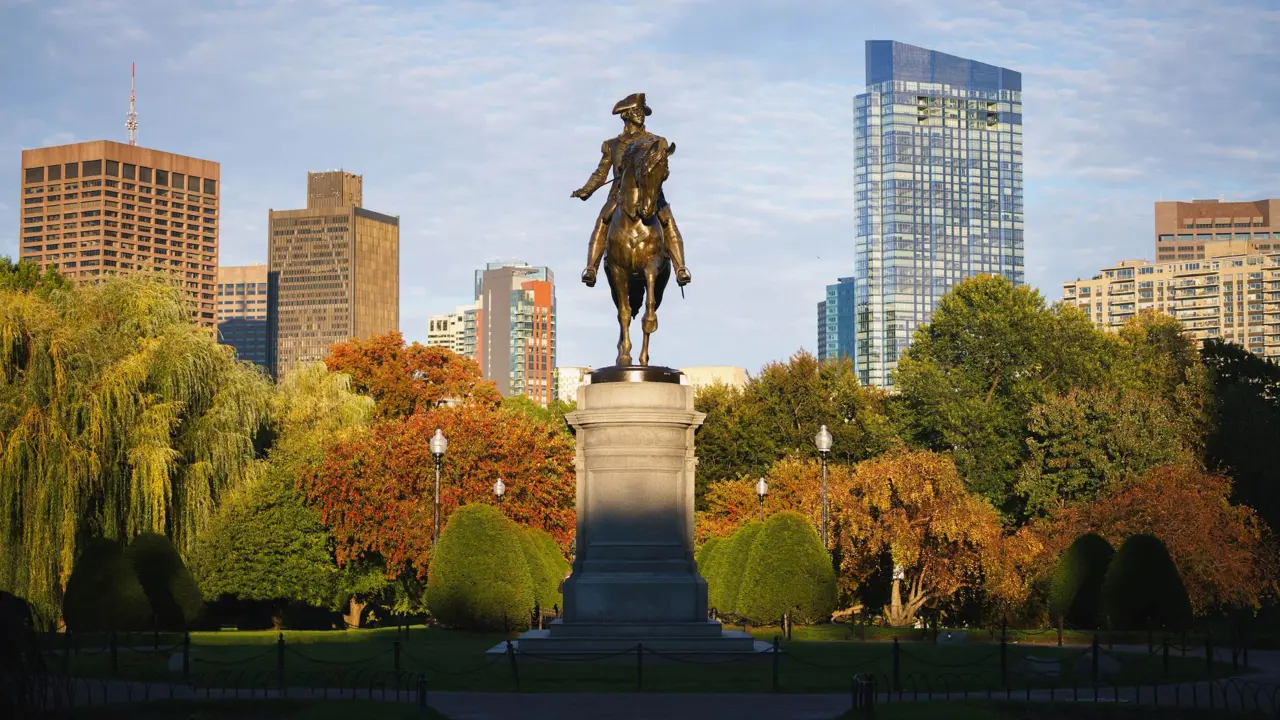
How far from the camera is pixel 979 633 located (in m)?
39.4

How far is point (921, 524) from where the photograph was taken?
49312mm

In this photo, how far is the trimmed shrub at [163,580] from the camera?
35.5m

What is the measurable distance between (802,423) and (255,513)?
28612 millimetres

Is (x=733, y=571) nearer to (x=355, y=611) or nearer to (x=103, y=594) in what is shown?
(x=103, y=594)

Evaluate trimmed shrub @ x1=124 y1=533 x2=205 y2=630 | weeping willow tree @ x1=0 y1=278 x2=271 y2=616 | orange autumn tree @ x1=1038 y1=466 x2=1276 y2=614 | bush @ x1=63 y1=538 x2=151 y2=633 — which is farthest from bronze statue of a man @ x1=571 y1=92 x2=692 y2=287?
orange autumn tree @ x1=1038 y1=466 x2=1276 y2=614

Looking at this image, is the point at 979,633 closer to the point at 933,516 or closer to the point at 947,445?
the point at 933,516

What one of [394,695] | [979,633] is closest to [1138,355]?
[979,633]

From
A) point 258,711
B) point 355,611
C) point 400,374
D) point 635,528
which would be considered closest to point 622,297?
point 635,528

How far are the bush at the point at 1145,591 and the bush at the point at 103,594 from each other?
21363 millimetres

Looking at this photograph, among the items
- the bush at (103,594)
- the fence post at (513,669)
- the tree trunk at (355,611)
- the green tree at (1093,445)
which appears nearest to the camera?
the fence post at (513,669)

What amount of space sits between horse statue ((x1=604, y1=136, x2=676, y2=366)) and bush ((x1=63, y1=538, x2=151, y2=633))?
12.9m

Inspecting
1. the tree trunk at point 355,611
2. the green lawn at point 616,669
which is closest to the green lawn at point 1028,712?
the green lawn at point 616,669

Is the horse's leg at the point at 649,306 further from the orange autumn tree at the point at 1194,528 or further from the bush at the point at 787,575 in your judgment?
the orange autumn tree at the point at 1194,528

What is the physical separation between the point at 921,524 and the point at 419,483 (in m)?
16.7
